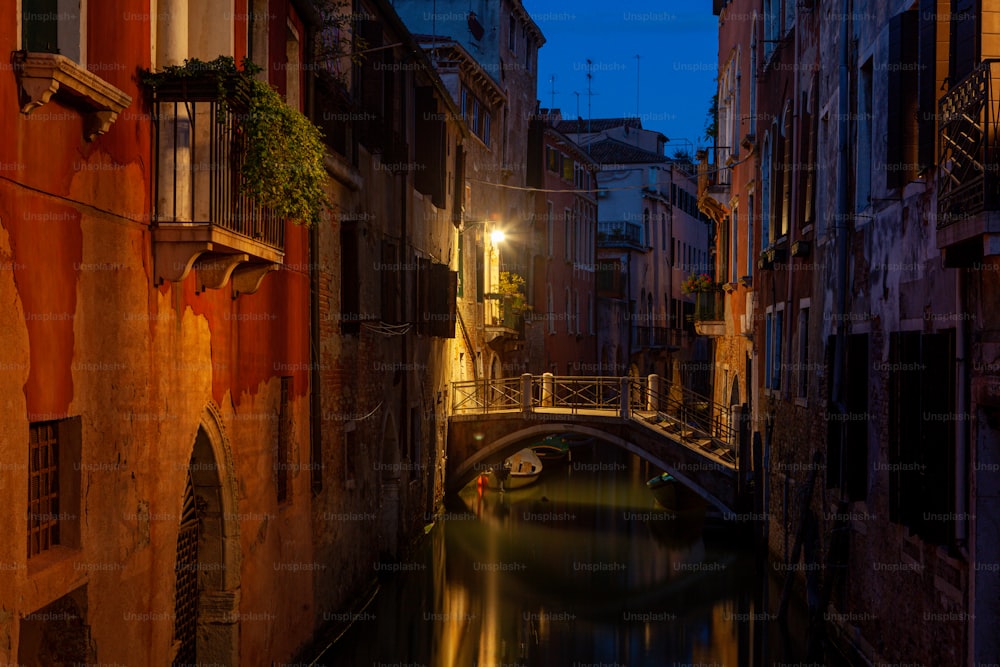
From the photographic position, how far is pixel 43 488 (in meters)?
6.27

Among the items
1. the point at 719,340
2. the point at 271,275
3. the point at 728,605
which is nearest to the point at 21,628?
the point at 271,275

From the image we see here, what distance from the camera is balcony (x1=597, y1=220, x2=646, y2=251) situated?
4547cm

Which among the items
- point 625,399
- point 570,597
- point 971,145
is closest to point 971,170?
point 971,145

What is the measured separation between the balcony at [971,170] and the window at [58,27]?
5.15 metres

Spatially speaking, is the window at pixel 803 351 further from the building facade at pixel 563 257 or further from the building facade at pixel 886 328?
the building facade at pixel 563 257

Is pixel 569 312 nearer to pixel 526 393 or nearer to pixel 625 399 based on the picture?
pixel 526 393

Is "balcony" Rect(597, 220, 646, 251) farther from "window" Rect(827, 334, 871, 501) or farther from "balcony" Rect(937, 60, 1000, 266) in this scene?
"balcony" Rect(937, 60, 1000, 266)

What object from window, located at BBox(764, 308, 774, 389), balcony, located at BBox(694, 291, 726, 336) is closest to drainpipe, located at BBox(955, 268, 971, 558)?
window, located at BBox(764, 308, 774, 389)

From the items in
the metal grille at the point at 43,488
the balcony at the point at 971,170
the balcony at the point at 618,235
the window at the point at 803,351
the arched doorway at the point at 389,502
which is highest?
the balcony at the point at 618,235

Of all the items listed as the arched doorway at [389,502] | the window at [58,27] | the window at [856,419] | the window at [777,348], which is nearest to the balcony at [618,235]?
the window at [777,348]

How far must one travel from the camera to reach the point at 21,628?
19.8 ft

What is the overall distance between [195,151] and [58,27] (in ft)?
4.74

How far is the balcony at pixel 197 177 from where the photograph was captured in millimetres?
7484

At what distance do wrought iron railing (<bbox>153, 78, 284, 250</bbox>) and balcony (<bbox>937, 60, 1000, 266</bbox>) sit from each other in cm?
464
